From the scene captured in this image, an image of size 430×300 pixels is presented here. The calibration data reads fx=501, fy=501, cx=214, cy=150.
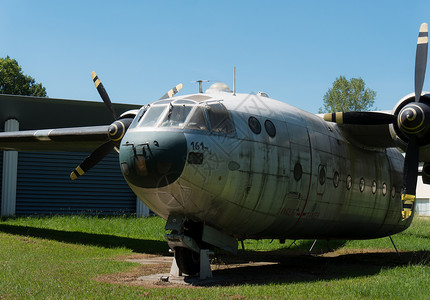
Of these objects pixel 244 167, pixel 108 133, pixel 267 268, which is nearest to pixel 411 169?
pixel 267 268

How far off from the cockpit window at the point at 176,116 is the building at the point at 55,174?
16172 millimetres

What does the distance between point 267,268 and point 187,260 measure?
3.08 m

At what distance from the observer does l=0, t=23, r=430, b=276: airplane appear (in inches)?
369

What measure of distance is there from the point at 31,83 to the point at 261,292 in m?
52.4

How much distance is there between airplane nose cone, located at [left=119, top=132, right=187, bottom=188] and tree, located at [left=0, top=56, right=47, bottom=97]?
4769 cm

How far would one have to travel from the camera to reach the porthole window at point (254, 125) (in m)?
10.4

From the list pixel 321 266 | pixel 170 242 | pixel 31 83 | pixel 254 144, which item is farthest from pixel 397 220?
pixel 31 83

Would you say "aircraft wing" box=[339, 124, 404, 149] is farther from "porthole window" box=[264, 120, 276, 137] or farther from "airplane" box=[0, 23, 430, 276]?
"porthole window" box=[264, 120, 276, 137]

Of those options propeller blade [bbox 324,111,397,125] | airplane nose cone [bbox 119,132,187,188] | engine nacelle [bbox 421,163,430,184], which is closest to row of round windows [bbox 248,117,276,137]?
airplane nose cone [bbox 119,132,187,188]

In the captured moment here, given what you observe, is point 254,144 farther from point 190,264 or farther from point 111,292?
point 111,292

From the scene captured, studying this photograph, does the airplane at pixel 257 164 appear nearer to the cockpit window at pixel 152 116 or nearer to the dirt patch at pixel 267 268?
the cockpit window at pixel 152 116

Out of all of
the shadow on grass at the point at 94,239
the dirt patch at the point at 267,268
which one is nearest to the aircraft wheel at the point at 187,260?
the dirt patch at the point at 267,268

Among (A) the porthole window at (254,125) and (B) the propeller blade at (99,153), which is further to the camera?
(B) the propeller blade at (99,153)

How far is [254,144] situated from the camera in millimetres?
10227
